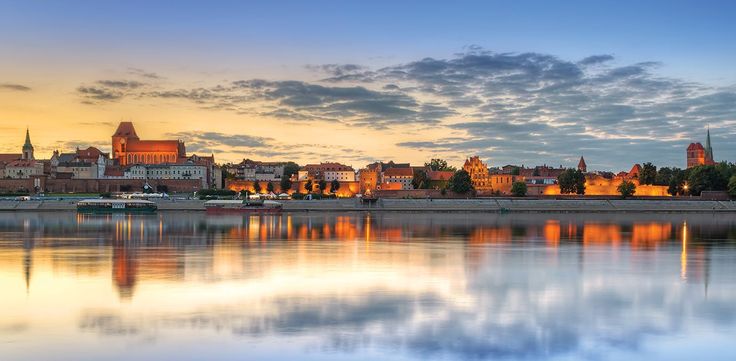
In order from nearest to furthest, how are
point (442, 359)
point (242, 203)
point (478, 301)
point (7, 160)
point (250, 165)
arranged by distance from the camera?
point (442, 359)
point (478, 301)
point (242, 203)
point (7, 160)
point (250, 165)

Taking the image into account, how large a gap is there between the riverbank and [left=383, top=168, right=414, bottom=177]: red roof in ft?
119

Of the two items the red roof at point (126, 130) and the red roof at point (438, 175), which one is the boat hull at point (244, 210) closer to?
the red roof at point (438, 175)

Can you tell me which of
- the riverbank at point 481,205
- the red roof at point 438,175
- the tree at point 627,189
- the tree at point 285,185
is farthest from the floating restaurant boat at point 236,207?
the red roof at point 438,175

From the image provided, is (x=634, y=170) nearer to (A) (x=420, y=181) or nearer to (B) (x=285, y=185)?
(A) (x=420, y=181)

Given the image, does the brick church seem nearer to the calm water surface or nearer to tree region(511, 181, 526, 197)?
tree region(511, 181, 526, 197)

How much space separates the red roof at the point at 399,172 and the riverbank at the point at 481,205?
36339 millimetres

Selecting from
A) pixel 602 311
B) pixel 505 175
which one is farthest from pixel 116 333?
pixel 505 175

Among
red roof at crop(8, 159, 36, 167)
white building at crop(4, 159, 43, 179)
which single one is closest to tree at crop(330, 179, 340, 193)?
white building at crop(4, 159, 43, 179)

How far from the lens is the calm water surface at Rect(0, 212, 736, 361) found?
355 inches

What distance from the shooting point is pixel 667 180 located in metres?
76.0

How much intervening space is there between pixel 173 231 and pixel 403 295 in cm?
1865

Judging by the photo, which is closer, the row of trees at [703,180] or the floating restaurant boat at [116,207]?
the floating restaurant boat at [116,207]

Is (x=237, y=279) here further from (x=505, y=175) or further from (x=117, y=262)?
(x=505, y=175)

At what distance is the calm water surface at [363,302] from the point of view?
9.01 m
